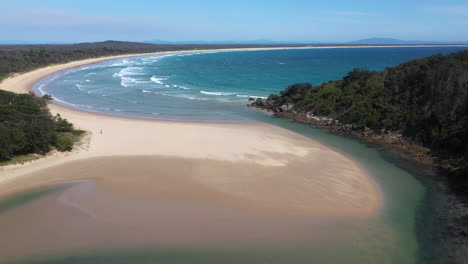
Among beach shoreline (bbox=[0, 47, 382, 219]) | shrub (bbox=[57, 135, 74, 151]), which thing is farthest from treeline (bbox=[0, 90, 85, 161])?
beach shoreline (bbox=[0, 47, 382, 219])

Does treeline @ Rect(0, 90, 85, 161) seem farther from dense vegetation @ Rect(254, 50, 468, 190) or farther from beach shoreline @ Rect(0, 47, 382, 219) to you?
dense vegetation @ Rect(254, 50, 468, 190)

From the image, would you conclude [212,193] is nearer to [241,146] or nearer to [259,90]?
[241,146]

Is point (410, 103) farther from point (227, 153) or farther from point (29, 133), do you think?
point (29, 133)

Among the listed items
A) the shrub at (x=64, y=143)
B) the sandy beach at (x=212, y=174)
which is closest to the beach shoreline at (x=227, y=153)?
the sandy beach at (x=212, y=174)

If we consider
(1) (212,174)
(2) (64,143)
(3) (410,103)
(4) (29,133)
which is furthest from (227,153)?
(3) (410,103)

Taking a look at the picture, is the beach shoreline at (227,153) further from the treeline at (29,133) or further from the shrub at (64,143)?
the treeline at (29,133)
